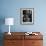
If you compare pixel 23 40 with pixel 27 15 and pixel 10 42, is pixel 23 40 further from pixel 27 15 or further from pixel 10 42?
pixel 27 15

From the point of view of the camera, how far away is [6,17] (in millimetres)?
4582

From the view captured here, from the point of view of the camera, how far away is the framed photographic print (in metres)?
4.57

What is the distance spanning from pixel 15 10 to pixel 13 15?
19cm

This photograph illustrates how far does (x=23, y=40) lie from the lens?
13.3 feet

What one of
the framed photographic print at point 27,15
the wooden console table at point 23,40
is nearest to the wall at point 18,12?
the framed photographic print at point 27,15

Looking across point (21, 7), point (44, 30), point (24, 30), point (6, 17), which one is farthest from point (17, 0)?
point (44, 30)

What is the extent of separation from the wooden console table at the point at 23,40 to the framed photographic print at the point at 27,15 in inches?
28.4

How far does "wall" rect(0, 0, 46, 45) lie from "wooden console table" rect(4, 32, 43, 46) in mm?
616

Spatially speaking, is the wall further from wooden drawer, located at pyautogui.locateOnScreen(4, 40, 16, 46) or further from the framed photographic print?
wooden drawer, located at pyautogui.locateOnScreen(4, 40, 16, 46)

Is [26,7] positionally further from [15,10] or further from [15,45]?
[15,45]

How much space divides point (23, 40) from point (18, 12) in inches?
42.1

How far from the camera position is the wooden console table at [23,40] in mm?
4023

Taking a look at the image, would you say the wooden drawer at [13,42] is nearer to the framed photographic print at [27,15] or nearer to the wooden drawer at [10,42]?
the wooden drawer at [10,42]

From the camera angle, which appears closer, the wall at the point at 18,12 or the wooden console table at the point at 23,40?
the wooden console table at the point at 23,40
